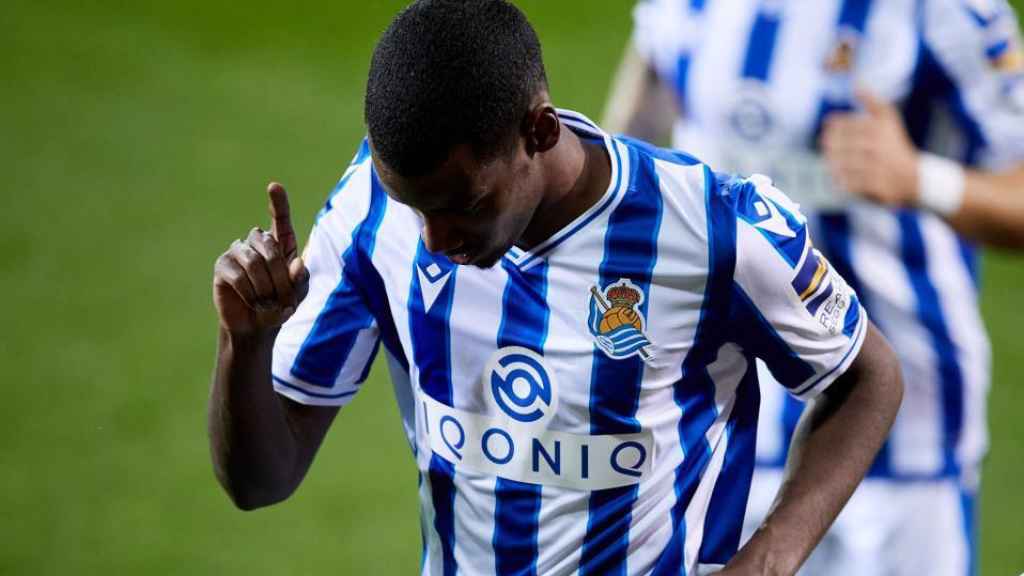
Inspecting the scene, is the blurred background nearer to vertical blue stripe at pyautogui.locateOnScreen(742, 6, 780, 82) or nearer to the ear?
vertical blue stripe at pyautogui.locateOnScreen(742, 6, 780, 82)

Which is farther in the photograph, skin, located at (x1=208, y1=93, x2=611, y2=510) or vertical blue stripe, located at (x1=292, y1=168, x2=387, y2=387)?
vertical blue stripe, located at (x1=292, y1=168, x2=387, y2=387)

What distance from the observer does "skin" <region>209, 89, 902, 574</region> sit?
80.5 inches

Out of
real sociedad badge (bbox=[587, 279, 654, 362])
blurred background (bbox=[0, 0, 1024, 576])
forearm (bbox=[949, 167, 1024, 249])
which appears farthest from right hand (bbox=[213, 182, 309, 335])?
blurred background (bbox=[0, 0, 1024, 576])

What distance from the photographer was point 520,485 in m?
2.29

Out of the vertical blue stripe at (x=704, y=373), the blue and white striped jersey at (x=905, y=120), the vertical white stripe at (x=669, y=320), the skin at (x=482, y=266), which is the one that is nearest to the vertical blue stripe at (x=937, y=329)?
the blue and white striped jersey at (x=905, y=120)

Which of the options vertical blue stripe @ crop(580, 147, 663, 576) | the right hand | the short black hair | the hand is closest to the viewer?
the short black hair

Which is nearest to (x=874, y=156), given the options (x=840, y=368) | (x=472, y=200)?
(x=840, y=368)

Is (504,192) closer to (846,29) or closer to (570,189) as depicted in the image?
(570,189)

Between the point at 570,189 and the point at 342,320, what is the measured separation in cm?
41

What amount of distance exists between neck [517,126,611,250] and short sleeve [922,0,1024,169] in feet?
3.51

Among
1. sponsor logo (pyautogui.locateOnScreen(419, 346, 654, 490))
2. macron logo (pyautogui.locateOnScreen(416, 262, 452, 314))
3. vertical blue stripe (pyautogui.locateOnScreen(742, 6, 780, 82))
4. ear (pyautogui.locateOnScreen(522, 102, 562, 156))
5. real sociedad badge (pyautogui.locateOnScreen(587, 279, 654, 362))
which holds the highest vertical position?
vertical blue stripe (pyautogui.locateOnScreen(742, 6, 780, 82))

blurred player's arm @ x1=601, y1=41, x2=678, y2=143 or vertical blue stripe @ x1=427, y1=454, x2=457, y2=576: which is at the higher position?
blurred player's arm @ x1=601, y1=41, x2=678, y2=143

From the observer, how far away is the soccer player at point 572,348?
2164 millimetres

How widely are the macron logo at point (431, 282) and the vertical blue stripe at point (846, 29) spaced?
1.14 m
